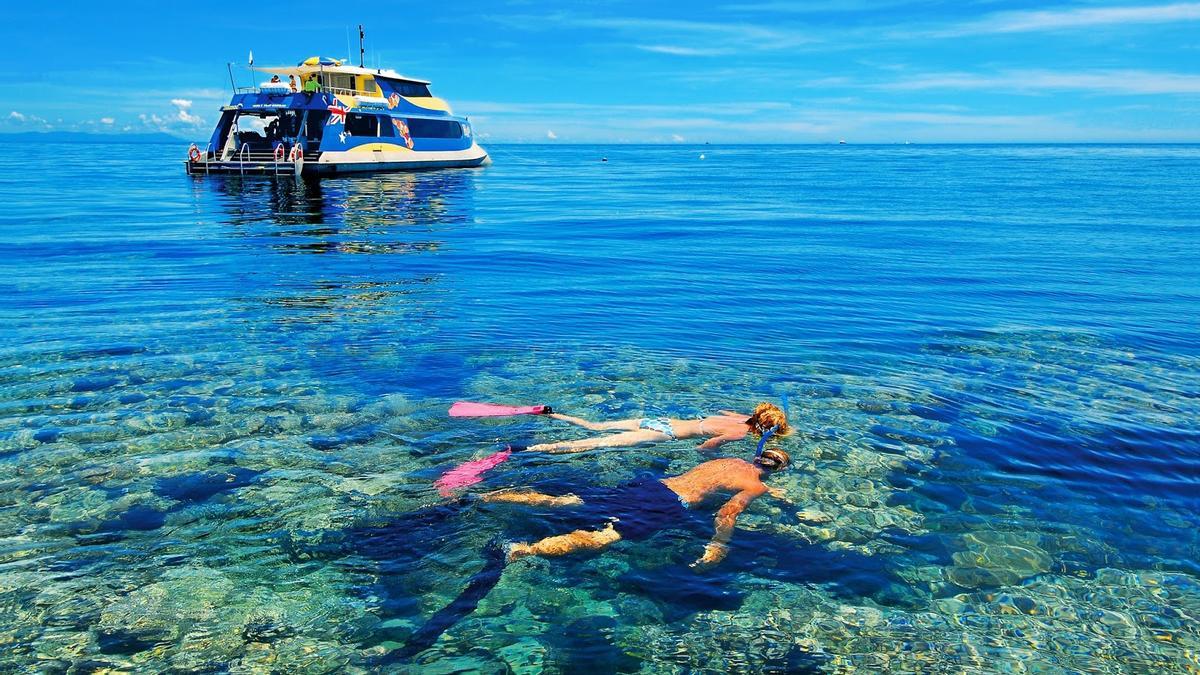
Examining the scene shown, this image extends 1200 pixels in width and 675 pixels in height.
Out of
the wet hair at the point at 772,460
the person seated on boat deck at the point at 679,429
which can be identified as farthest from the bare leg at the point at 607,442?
the wet hair at the point at 772,460

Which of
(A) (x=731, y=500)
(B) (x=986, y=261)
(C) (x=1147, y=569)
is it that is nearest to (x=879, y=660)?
(A) (x=731, y=500)

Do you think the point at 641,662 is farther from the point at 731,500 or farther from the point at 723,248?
the point at 723,248

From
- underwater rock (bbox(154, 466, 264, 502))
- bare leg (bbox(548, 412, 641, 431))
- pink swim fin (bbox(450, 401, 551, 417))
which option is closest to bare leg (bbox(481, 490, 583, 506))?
bare leg (bbox(548, 412, 641, 431))

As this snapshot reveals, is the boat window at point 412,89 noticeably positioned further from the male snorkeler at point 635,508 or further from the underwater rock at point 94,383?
the male snorkeler at point 635,508

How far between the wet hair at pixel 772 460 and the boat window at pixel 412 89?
4633 centimetres

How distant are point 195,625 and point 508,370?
5.70 metres

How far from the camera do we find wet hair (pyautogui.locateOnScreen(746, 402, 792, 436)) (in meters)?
7.41

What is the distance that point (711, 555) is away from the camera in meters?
5.52

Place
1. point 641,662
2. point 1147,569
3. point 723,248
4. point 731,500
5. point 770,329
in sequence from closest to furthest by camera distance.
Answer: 1. point 641,662
2. point 1147,569
3. point 731,500
4. point 770,329
5. point 723,248

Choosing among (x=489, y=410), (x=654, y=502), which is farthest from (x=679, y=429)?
(x=489, y=410)

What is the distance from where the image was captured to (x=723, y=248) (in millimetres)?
22328

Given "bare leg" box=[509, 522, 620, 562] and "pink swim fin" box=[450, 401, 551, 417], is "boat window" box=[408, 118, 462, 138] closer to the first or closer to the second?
"pink swim fin" box=[450, 401, 551, 417]

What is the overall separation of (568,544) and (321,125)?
42559 millimetres

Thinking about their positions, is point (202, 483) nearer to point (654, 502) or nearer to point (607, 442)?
point (607, 442)
